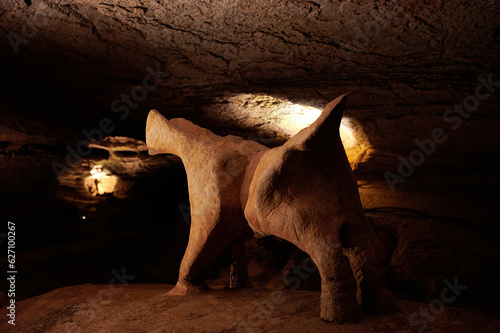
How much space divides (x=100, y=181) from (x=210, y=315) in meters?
6.07

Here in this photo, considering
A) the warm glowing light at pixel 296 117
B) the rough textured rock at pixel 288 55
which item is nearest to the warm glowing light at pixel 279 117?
the warm glowing light at pixel 296 117

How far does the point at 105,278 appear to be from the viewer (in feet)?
24.0

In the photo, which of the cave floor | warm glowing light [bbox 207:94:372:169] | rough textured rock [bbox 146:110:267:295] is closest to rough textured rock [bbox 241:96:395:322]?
the cave floor

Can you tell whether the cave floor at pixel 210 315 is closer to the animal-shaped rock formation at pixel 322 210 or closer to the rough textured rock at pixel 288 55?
the animal-shaped rock formation at pixel 322 210

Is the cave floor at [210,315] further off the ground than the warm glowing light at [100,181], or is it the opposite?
the warm glowing light at [100,181]

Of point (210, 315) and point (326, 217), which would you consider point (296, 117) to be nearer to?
point (326, 217)

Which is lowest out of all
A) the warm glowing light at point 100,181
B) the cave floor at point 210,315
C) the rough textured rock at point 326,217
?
the cave floor at point 210,315

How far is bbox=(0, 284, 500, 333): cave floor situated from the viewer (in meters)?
2.11

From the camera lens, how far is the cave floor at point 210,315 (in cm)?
211

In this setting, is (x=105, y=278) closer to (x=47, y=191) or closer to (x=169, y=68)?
(x=47, y=191)

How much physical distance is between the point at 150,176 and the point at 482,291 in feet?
23.2

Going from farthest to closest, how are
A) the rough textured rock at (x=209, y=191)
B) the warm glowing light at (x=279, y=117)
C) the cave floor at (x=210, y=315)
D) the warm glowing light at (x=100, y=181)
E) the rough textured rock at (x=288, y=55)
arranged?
the warm glowing light at (x=100, y=181) → the warm glowing light at (x=279, y=117) → the rough textured rock at (x=209, y=191) → the rough textured rock at (x=288, y=55) → the cave floor at (x=210, y=315)

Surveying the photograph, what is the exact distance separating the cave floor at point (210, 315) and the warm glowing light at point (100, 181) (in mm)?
4224

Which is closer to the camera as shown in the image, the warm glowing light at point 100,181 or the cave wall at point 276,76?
the cave wall at point 276,76
